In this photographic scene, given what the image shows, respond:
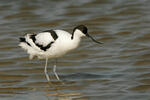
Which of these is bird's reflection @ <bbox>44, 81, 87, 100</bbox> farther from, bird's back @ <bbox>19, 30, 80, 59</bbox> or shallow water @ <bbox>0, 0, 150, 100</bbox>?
bird's back @ <bbox>19, 30, 80, 59</bbox>

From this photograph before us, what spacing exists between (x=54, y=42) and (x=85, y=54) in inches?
79.4

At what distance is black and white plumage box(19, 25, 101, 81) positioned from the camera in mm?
8523

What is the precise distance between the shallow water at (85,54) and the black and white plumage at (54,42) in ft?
1.74

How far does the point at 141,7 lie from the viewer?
13.6m

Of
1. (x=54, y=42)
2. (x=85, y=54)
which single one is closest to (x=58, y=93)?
(x=54, y=42)

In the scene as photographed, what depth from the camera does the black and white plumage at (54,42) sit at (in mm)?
8523

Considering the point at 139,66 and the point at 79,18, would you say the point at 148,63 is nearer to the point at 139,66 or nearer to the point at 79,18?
the point at 139,66

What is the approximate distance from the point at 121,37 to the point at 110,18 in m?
1.62

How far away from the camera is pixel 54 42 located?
8672 millimetres

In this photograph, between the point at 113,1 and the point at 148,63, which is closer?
the point at 148,63

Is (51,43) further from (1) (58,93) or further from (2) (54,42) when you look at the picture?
(1) (58,93)

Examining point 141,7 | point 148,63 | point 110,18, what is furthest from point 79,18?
point 148,63

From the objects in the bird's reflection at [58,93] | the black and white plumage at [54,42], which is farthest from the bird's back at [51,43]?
the bird's reflection at [58,93]

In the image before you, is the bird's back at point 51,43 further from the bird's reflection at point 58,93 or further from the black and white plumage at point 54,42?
the bird's reflection at point 58,93
